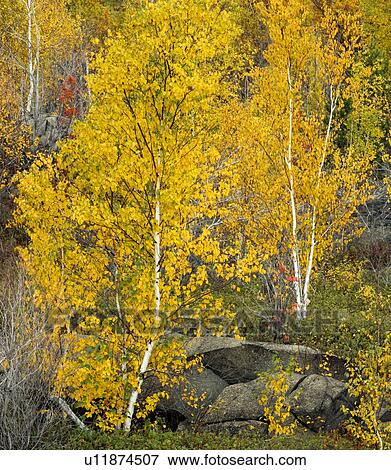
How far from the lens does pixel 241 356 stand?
40.5 ft

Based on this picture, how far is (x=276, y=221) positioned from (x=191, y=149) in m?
6.67

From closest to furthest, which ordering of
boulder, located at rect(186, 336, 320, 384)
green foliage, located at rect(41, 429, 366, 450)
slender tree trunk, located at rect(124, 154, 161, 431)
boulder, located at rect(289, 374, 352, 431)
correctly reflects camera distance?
→ 1. green foliage, located at rect(41, 429, 366, 450)
2. slender tree trunk, located at rect(124, 154, 161, 431)
3. boulder, located at rect(289, 374, 352, 431)
4. boulder, located at rect(186, 336, 320, 384)

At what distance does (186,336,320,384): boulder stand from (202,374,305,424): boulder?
89 centimetres

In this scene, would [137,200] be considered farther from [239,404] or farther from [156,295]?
[239,404]

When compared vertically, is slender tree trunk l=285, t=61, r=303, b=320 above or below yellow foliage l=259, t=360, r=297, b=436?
above

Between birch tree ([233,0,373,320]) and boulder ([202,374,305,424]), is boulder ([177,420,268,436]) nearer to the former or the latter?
boulder ([202,374,305,424])

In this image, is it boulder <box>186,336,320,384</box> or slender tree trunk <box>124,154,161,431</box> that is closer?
slender tree trunk <box>124,154,161,431</box>

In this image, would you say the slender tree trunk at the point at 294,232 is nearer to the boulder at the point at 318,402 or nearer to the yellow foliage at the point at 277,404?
the boulder at the point at 318,402

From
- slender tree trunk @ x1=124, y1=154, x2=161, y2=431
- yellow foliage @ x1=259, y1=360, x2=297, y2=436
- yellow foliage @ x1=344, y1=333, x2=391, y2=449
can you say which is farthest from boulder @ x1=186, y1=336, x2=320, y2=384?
slender tree trunk @ x1=124, y1=154, x2=161, y2=431

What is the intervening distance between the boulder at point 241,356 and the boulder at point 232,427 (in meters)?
1.59

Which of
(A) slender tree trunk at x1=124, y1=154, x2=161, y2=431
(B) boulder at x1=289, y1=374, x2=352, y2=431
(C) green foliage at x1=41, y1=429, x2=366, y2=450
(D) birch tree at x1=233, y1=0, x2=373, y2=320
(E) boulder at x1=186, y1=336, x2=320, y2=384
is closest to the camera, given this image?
(C) green foliage at x1=41, y1=429, x2=366, y2=450

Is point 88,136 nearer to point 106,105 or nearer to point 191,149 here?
point 106,105

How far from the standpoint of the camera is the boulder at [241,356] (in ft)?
40.0

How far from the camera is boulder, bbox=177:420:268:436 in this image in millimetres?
10414
